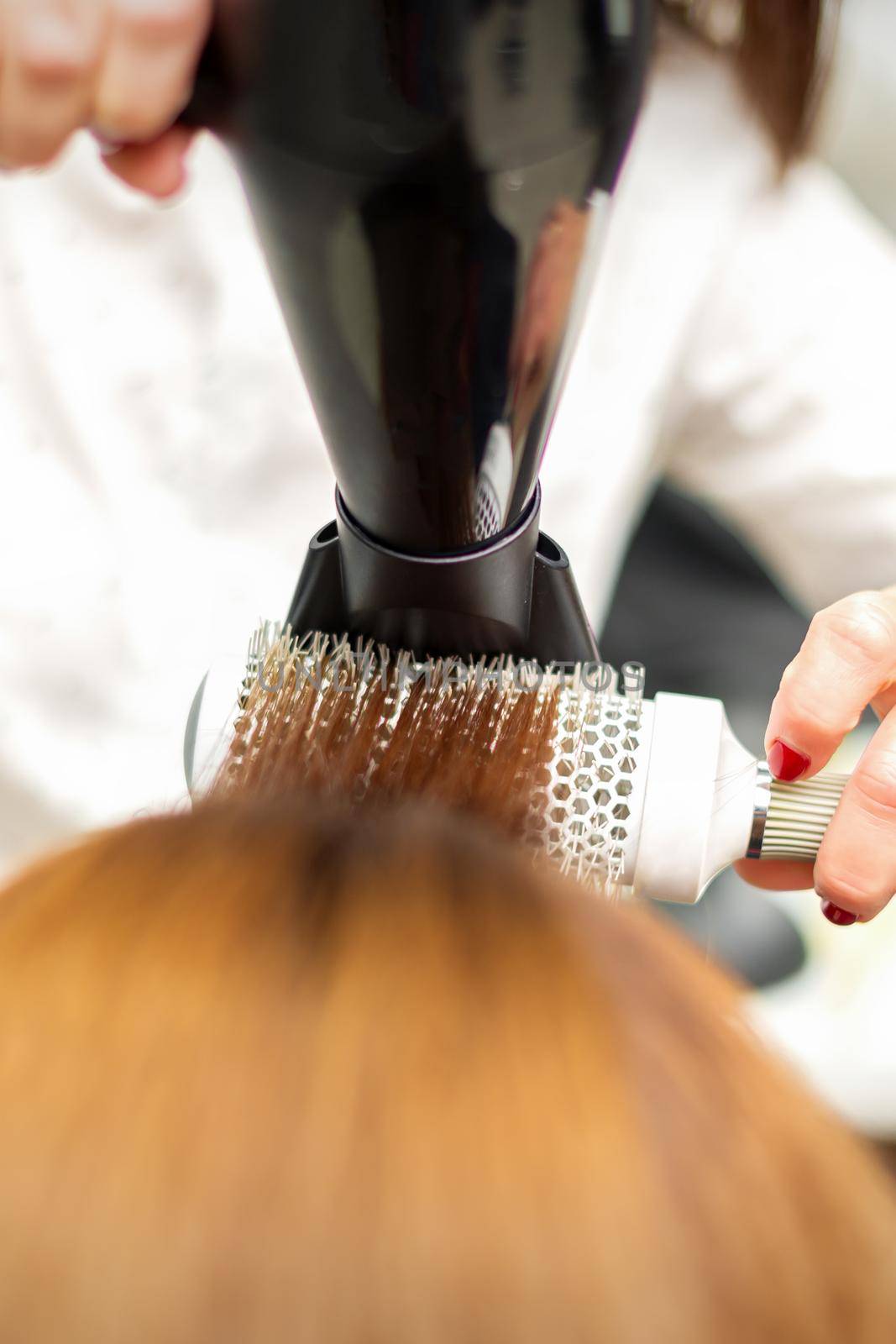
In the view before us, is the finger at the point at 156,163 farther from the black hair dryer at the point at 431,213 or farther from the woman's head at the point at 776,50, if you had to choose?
the woman's head at the point at 776,50

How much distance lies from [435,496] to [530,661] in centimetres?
9

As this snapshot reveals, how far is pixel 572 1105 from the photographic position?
15 centimetres

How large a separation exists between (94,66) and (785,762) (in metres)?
0.27

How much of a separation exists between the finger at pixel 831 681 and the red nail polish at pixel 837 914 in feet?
0.19

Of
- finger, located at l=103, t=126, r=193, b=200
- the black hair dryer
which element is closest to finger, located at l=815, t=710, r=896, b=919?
the black hair dryer

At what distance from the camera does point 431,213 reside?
19 cm

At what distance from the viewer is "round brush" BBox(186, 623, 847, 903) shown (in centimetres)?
30

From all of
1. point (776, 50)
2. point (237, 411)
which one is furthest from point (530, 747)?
point (776, 50)

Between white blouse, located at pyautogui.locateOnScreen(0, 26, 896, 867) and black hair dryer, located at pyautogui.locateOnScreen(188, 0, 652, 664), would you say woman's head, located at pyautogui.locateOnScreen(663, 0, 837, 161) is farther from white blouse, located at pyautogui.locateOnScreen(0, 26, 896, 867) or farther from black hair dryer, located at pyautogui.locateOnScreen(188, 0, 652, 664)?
black hair dryer, located at pyautogui.locateOnScreen(188, 0, 652, 664)

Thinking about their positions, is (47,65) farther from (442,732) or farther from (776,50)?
(776,50)

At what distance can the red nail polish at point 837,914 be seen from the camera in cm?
38

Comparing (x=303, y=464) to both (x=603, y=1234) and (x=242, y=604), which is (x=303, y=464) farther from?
(x=603, y=1234)

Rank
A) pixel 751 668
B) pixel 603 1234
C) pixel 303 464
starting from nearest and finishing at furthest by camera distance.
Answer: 1. pixel 603 1234
2. pixel 303 464
3. pixel 751 668

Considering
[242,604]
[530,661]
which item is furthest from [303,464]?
[530,661]
